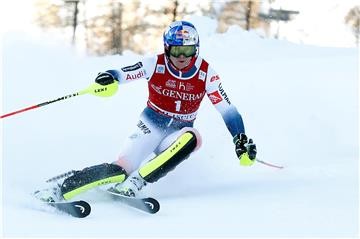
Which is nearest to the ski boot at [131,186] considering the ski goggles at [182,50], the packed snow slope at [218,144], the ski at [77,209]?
the packed snow slope at [218,144]

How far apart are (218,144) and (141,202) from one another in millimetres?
2809

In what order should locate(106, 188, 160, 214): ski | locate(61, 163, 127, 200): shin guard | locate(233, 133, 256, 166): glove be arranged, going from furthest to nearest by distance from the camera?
locate(233, 133, 256, 166): glove
locate(61, 163, 127, 200): shin guard
locate(106, 188, 160, 214): ski

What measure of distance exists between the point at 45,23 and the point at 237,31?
1043 centimetres

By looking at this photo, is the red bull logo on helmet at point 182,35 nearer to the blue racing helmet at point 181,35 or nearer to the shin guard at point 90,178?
the blue racing helmet at point 181,35

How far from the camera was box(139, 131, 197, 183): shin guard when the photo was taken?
464 cm

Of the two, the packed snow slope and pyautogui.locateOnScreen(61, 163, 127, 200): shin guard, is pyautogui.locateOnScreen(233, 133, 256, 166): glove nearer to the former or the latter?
the packed snow slope

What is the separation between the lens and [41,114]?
7684mm

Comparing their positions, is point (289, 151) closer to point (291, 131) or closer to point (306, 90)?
point (291, 131)

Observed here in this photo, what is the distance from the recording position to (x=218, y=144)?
7.07 metres

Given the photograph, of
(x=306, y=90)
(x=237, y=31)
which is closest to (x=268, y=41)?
(x=237, y=31)

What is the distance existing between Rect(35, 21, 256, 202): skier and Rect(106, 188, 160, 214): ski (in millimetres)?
48

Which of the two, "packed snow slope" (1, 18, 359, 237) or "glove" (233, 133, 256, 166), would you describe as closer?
"packed snow slope" (1, 18, 359, 237)

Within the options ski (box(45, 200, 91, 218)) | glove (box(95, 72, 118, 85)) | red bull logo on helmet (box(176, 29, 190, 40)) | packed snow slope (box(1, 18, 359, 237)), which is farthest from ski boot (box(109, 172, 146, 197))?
red bull logo on helmet (box(176, 29, 190, 40))

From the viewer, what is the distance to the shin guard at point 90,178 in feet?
14.8
